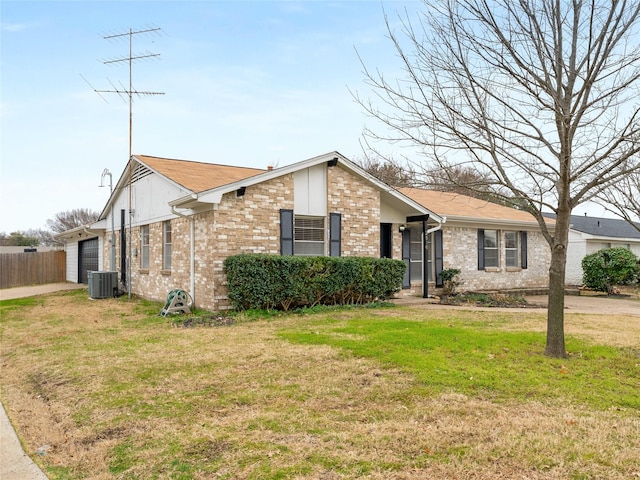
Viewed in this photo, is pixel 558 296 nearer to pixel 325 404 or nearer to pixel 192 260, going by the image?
pixel 325 404

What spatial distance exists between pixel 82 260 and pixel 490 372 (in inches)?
874

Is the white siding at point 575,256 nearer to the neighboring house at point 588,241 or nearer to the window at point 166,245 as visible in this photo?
the neighboring house at point 588,241

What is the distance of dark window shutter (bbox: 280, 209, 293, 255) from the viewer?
12164 mm

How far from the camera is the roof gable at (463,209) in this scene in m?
17.2

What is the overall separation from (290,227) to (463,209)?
8.72 metres

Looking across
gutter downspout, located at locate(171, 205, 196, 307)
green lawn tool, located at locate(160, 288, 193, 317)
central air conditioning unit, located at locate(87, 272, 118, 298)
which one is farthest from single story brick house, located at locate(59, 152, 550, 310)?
central air conditioning unit, located at locate(87, 272, 118, 298)

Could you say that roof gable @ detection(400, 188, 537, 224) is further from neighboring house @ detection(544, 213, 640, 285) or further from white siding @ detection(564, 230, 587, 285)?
neighboring house @ detection(544, 213, 640, 285)

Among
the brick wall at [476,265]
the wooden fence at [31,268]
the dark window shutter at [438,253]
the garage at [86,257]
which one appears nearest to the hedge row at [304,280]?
the dark window shutter at [438,253]

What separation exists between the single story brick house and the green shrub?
1.60 meters

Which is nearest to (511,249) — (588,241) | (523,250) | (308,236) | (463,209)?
(523,250)

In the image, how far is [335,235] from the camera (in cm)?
1311

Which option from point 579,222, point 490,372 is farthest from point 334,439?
point 579,222

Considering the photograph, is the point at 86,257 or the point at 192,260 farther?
the point at 86,257

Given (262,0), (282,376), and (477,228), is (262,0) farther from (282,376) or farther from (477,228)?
(477,228)
